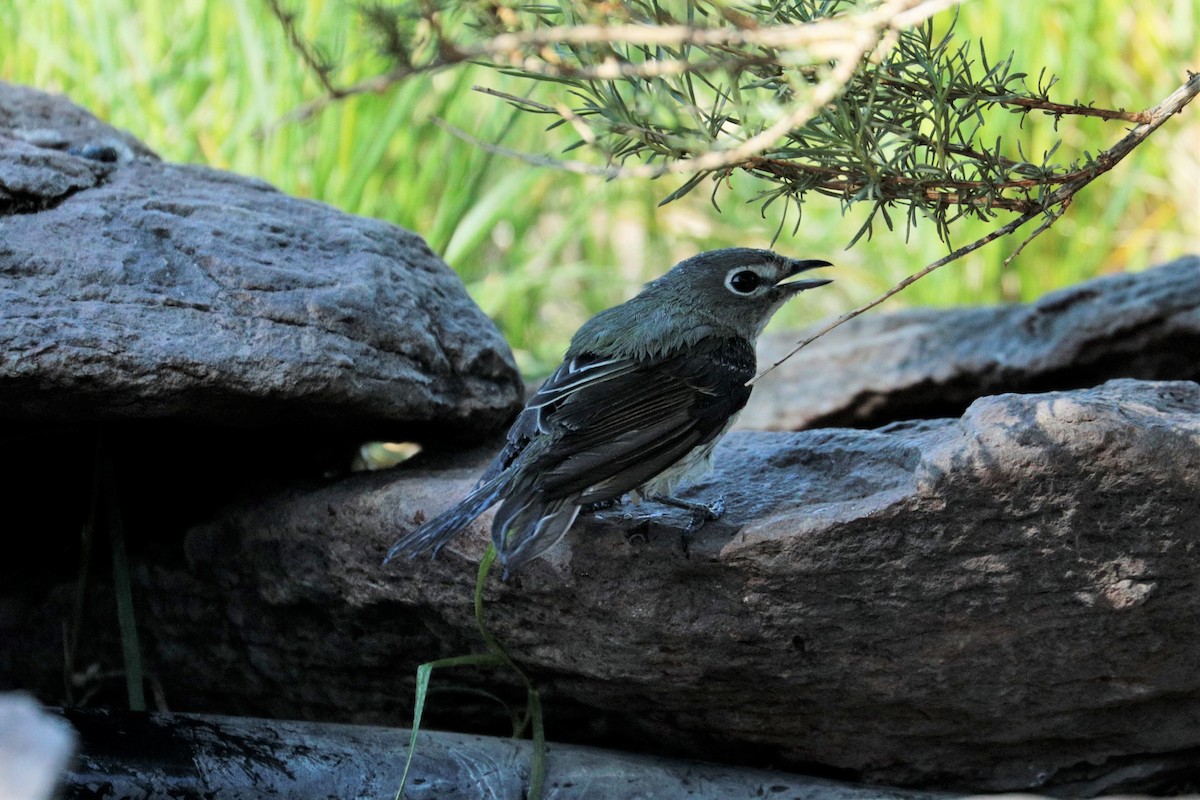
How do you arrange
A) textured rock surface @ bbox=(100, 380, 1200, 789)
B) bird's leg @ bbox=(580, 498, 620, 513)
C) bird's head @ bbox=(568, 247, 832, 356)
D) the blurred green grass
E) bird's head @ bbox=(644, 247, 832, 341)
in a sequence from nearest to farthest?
textured rock surface @ bbox=(100, 380, 1200, 789)
bird's leg @ bbox=(580, 498, 620, 513)
bird's head @ bbox=(568, 247, 832, 356)
bird's head @ bbox=(644, 247, 832, 341)
the blurred green grass

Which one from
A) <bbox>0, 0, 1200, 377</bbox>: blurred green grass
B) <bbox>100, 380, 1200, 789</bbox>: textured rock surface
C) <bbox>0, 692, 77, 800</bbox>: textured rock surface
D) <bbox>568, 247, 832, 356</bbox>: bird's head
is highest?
<bbox>0, 0, 1200, 377</bbox>: blurred green grass

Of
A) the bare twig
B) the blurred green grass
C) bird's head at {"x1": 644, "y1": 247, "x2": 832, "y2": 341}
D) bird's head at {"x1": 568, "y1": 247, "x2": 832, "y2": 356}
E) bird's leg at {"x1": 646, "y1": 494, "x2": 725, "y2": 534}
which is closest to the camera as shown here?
the bare twig

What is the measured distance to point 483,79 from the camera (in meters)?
6.81

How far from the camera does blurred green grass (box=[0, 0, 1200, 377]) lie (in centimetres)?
549

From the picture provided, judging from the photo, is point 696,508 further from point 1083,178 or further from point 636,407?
point 1083,178

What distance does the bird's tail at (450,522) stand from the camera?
2639 millimetres

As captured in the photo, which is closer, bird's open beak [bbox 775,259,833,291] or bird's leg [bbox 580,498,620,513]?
bird's leg [bbox 580,498,620,513]

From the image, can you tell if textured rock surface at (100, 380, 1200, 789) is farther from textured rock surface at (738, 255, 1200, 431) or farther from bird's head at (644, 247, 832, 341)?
textured rock surface at (738, 255, 1200, 431)

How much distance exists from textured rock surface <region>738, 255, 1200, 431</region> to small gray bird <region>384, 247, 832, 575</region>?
127 centimetres

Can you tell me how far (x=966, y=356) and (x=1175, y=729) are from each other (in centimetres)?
190

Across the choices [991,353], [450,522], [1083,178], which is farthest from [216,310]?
[991,353]

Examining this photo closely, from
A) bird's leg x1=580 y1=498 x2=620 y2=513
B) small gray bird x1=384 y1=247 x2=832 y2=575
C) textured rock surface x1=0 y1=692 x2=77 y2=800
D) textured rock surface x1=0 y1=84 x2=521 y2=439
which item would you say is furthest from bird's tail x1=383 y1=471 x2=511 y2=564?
textured rock surface x1=0 y1=692 x2=77 y2=800

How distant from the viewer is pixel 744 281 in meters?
3.43

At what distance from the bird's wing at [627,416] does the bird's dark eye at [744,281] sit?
27 centimetres
